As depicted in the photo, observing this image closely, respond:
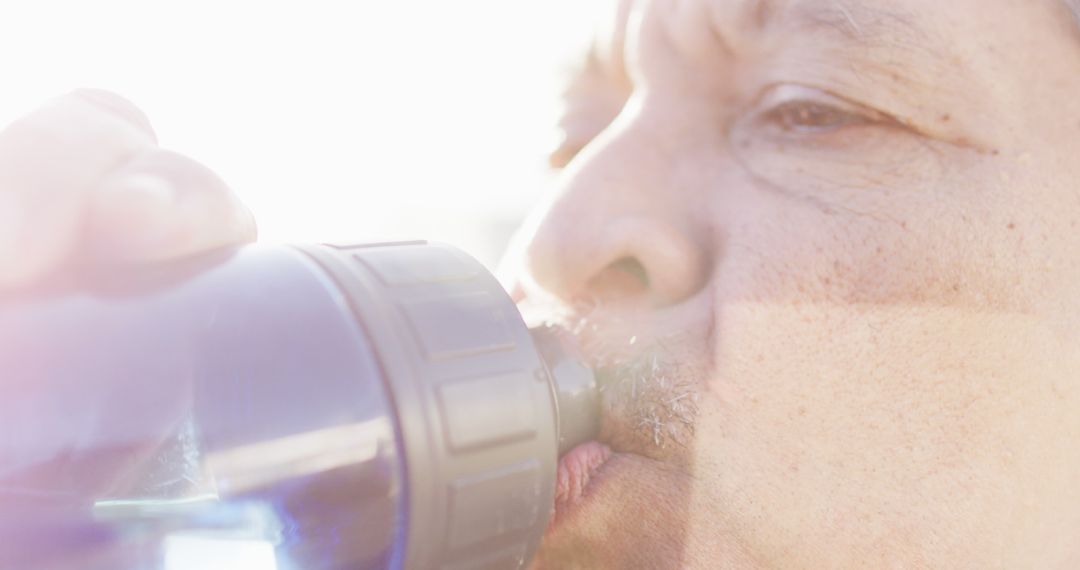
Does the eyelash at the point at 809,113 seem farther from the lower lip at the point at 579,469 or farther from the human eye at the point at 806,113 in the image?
the lower lip at the point at 579,469

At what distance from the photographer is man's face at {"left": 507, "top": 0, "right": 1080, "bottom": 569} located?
875mm

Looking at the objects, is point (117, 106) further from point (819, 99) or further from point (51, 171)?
point (819, 99)

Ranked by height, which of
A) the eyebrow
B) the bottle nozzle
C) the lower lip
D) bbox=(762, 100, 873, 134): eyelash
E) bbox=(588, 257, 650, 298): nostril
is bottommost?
the lower lip

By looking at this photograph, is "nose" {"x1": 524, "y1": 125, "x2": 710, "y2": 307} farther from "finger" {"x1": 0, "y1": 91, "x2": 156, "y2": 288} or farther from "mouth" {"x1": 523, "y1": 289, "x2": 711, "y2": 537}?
"finger" {"x1": 0, "y1": 91, "x2": 156, "y2": 288}

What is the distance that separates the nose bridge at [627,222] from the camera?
3.13 feet

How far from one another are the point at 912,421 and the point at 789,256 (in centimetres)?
20

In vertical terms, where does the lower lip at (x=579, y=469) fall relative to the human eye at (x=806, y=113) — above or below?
below

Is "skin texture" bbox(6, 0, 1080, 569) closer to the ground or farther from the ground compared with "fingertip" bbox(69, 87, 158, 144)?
closer to the ground

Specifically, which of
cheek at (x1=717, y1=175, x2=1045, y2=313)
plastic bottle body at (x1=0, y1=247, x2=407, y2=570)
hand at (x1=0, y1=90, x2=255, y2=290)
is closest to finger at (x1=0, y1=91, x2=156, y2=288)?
hand at (x1=0, y1=90, x2=255, y2=290)

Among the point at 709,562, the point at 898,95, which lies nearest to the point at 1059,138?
the point at 898,95

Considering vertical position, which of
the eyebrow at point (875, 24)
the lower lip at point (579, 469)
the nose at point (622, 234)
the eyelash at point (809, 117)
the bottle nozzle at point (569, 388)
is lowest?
the lower lip at point (579, 469)

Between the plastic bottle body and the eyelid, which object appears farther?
the eyelid

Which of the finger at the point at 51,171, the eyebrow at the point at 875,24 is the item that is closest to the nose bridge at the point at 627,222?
the eyebrow at the point at 875,24

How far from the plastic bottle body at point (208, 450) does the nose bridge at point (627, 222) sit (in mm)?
382
